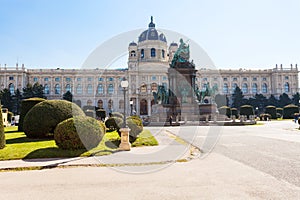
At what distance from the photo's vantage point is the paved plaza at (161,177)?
4.34 meters

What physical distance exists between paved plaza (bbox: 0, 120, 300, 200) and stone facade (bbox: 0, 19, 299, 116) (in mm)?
63040

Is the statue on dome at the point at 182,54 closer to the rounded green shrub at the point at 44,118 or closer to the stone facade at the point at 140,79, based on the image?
the rounded green shrub at the point at 44,118

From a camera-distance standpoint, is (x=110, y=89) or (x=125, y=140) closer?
(x=125, y=140)

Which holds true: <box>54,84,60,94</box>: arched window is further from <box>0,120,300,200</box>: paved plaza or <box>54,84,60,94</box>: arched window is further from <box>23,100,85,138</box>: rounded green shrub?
<box>0,120,300,200</box>: paved plaza

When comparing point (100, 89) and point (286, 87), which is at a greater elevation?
point (286, 87)

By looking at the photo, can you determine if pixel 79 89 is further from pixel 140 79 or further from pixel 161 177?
pixel 161 177

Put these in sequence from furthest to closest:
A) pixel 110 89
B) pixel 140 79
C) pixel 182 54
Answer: pixel 110 89 < pixel 140 79 < pixel 182 54

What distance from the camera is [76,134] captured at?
28.7 feet

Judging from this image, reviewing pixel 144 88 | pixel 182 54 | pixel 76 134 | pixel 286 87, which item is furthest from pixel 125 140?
pixel 286 87

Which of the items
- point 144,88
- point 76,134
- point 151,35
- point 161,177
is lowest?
point 161,177

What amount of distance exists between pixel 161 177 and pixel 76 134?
4.42m

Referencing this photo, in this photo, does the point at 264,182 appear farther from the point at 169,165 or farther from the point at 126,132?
the point at 126,132

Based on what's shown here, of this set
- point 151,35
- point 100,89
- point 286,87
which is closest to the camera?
point 151,35

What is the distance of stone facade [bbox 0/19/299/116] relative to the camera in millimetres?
72000
